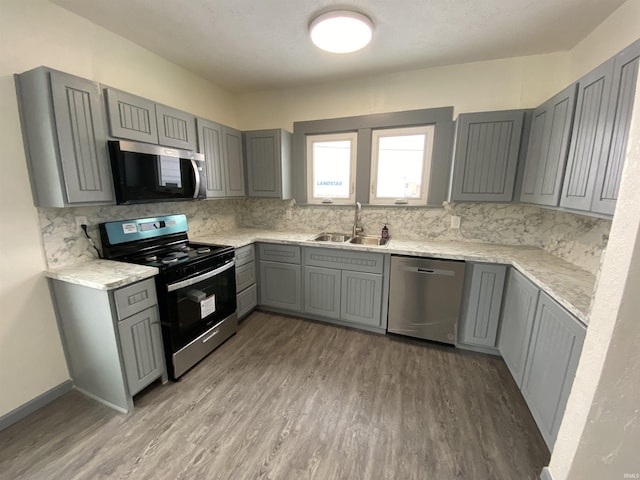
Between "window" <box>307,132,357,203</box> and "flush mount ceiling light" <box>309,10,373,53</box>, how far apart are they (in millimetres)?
1106

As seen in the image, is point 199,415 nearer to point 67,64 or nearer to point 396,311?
point 396,311

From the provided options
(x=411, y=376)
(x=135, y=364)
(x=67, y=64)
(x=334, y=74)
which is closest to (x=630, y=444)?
(x=411, y=376)

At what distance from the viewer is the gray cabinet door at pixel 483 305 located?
7.11 ft

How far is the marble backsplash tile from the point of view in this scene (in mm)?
1818

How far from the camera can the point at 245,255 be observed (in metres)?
2.80

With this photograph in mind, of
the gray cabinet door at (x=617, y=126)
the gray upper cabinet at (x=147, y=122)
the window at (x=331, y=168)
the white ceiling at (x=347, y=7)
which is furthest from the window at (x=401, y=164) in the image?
the gray upper cabinet at (x=147, y=122)

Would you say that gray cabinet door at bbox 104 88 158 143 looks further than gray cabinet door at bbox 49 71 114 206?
Yes

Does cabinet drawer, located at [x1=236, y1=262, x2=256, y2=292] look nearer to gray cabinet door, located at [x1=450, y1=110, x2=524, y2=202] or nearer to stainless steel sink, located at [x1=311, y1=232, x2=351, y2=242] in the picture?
stainless steel sink, located at [x1=311, y1=232, x2=351, y2=242]

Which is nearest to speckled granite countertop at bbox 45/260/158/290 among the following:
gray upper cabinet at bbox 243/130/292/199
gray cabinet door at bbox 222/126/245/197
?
gray cabinet door at bbox 222/126/245/197

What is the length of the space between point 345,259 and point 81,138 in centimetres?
220

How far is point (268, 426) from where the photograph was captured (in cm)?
162

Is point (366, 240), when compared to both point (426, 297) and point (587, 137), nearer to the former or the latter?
point (426, 297)

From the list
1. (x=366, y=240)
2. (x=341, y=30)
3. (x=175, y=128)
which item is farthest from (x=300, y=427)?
(x=341, y=30)

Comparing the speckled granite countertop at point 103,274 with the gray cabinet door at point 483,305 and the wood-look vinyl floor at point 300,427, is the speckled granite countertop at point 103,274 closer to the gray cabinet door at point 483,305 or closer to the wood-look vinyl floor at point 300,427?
the wood-look vinyl floor at point 300,427
